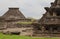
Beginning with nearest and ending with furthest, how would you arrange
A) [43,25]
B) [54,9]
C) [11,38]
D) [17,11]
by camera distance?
[11,38]
[43,25]
[54,9]
[17,11]

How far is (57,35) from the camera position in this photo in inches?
1045

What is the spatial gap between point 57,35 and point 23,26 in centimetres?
906

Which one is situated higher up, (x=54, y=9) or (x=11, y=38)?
(x=54, y=9)

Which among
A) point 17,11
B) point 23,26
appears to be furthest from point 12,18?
point 23,26

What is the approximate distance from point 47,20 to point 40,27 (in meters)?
1.30

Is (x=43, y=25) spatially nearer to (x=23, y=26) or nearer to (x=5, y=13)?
(x=23, y=26)

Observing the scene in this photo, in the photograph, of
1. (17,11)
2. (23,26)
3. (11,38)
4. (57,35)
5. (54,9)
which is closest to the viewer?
(11,38)

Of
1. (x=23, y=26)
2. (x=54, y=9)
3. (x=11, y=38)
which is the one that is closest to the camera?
(x=11, y=38)

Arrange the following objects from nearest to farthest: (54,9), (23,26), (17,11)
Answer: (54,9)
(23,26)
(17,11)

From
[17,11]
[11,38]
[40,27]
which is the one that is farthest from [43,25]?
[17,11]

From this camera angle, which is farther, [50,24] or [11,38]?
[50,24]

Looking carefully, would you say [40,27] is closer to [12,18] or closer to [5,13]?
[12,18]

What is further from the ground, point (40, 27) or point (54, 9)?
point (54, 9)

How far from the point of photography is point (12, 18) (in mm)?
47188
